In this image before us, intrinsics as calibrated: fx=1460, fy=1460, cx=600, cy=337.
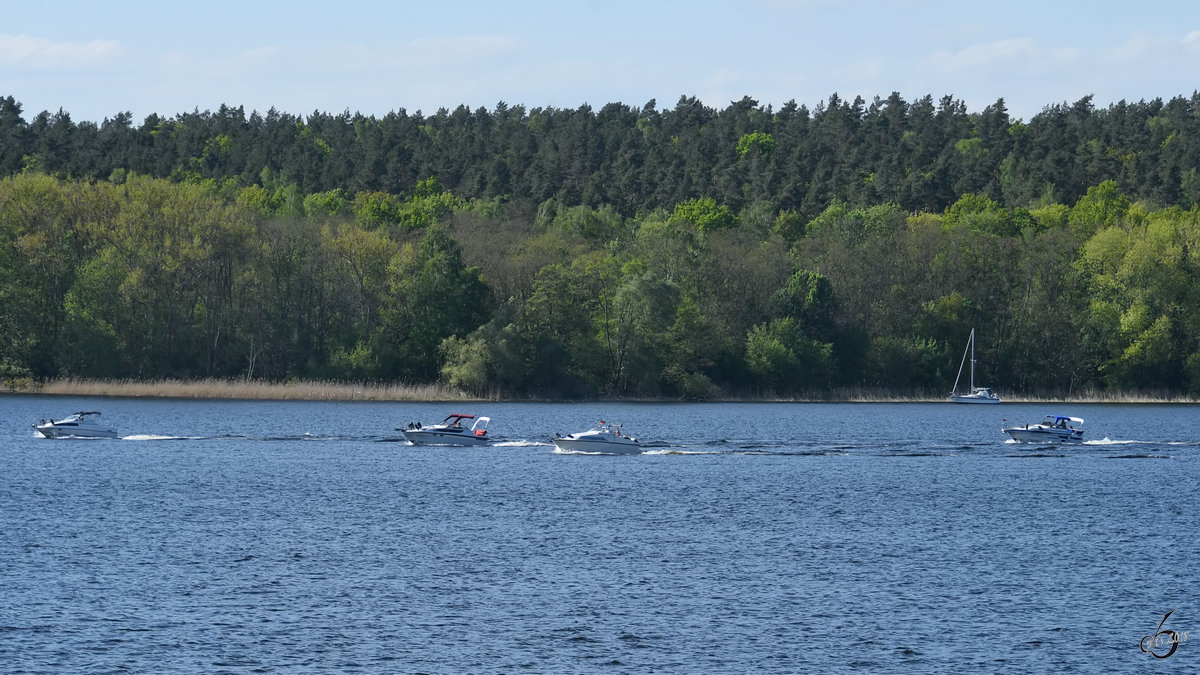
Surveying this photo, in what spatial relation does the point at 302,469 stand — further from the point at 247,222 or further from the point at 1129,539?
the point at 247,222

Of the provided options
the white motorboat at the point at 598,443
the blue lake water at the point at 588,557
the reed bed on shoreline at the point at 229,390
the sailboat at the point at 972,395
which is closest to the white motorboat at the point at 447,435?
the blue lake water at the point at 588,557

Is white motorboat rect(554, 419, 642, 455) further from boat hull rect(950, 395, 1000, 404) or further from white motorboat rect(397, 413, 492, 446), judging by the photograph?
boat hull rect(950, 395, 1000, 404)

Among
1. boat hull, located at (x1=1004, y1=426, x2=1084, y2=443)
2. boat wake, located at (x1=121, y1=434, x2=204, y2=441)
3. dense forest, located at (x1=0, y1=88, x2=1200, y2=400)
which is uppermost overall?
dense forest, located at (x1=0, y1=88, x2=1200, y2=400)

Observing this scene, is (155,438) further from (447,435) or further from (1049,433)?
(1049,433)

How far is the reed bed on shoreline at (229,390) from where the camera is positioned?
395ft

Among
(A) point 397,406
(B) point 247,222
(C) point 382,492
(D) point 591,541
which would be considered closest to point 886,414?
(A) point 397,406

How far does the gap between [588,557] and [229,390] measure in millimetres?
81452

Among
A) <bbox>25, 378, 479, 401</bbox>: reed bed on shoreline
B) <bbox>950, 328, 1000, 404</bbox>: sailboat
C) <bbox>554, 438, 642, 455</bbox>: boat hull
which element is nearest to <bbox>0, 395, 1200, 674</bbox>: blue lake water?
<bbox>554, 438, 642, 455</bbox>: boat hull

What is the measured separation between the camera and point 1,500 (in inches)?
2256

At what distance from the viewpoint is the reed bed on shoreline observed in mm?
120312

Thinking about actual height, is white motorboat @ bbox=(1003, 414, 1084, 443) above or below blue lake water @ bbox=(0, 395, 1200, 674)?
above

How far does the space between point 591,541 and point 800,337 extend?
297ft

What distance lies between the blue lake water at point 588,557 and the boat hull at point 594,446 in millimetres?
848

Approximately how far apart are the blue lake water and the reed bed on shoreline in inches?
1264
